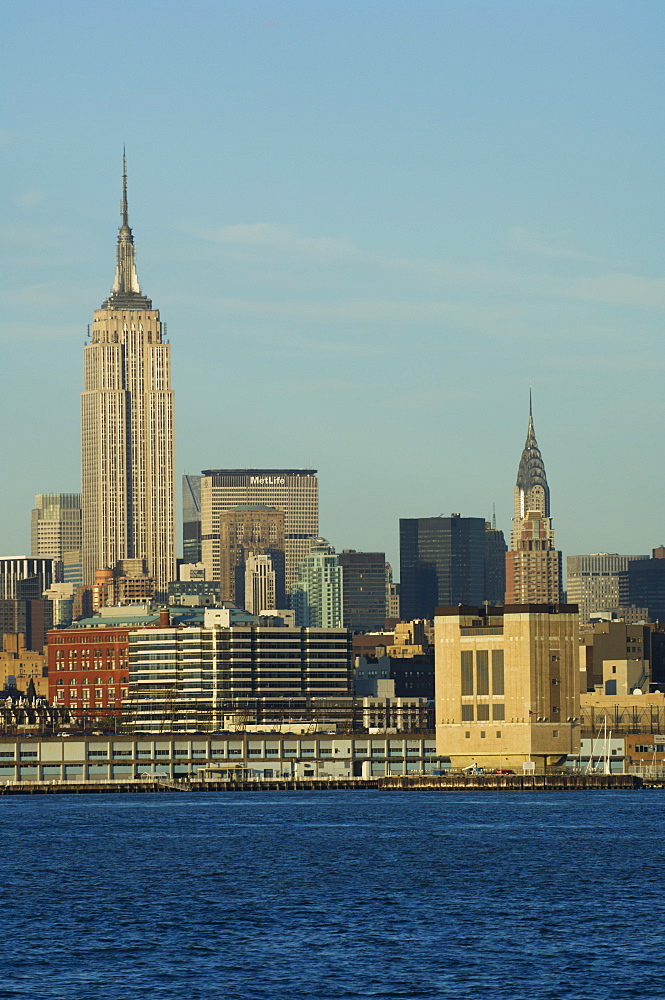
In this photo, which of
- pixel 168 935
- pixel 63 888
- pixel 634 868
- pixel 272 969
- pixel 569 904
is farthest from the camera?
pixel 634 868

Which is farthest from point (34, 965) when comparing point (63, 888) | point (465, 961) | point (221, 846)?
point (221, 846)

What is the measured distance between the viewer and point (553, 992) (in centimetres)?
9656

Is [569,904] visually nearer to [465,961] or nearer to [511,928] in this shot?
[511,928]

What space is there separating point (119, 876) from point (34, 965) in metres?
42.2

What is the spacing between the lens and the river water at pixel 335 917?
9906 centimetres

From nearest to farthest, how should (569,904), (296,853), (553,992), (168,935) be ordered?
(553,992) → (168,935) → (569,904) → (296,853)

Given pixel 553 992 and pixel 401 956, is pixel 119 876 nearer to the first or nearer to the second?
pixel 401 956

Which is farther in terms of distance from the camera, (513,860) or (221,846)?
(221,846)

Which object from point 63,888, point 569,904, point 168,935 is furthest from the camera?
point 63,888

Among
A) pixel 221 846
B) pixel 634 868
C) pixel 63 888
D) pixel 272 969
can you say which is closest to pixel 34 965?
pixel 272 969

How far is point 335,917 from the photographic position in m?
121

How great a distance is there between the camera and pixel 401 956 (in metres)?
106

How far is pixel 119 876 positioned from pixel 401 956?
4313 cm

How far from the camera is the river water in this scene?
99.1m
